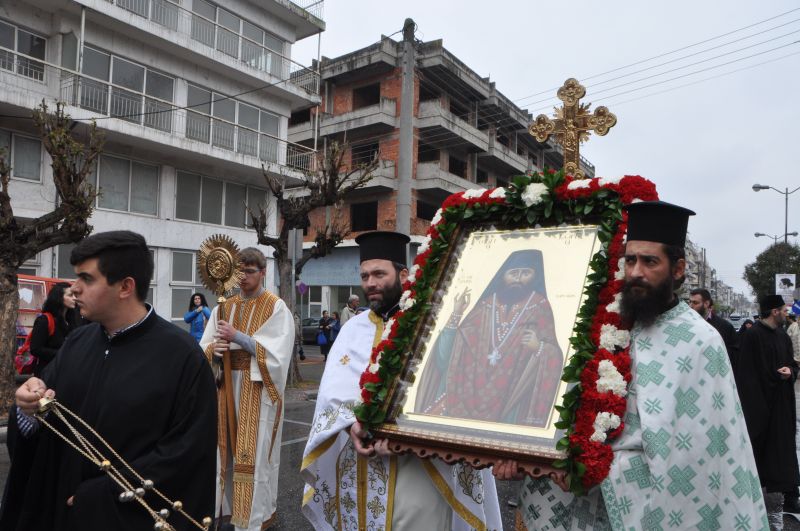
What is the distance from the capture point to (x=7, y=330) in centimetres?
997

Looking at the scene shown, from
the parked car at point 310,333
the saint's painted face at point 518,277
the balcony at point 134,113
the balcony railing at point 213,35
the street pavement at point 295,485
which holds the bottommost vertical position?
the street pavement at point 295,485

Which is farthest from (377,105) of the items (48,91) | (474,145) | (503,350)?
(503,350)

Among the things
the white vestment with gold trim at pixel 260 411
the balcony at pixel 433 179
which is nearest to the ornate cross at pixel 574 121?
the white vestment with gold trim at pixel 260 411

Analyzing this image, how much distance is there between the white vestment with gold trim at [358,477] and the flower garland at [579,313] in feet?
1.42

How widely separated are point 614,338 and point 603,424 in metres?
0.40

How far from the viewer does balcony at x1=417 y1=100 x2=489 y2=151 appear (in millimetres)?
30625

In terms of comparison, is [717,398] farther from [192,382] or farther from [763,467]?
[763,467]

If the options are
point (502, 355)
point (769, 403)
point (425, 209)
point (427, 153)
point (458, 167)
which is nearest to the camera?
point (502, 355)

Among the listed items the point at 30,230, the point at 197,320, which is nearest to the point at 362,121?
the point at 197,320

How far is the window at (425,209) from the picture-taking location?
32.9 m

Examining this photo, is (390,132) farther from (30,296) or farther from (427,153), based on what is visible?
(30,296)

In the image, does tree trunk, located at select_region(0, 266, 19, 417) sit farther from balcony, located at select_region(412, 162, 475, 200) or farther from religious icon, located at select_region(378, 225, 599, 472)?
balcony, located at select_region(412, 162, 475, 200)

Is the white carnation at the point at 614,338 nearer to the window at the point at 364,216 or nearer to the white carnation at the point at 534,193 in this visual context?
the white carnation at the point at 534,193

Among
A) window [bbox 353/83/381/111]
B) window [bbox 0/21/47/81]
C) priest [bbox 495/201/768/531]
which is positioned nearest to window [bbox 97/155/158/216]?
window [bbox 0/21/47/81]
